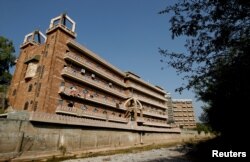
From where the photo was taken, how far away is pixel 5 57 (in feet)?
124

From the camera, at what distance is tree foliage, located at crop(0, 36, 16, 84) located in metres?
38.1

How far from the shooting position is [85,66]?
34.8 metres

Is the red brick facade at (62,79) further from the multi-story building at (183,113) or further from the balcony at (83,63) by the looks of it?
the multi-story building at (183,113)

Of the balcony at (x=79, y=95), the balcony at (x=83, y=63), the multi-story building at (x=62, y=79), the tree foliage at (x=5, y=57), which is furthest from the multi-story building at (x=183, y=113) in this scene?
the tree foliage at (x=5, y=57)

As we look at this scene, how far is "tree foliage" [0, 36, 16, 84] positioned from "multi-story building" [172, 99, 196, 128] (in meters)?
88.0

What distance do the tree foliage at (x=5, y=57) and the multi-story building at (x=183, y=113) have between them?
8805 centimetres

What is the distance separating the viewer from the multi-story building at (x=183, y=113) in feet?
354

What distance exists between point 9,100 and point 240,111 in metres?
37.6

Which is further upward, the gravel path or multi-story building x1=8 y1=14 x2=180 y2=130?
multi-story building x1=8 y1=14 x2=180 y2=130

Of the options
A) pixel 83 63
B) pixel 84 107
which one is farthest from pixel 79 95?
pixel 83 63

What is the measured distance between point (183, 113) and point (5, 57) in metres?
94.7

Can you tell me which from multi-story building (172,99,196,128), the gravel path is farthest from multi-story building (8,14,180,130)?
multi-story building (172,99,196,128)

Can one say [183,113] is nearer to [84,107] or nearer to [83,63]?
[84,107]

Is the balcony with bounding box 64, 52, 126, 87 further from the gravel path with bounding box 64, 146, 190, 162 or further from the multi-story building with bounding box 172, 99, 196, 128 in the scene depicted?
the multi-story building with bounding box 172, 99, 196, 128
